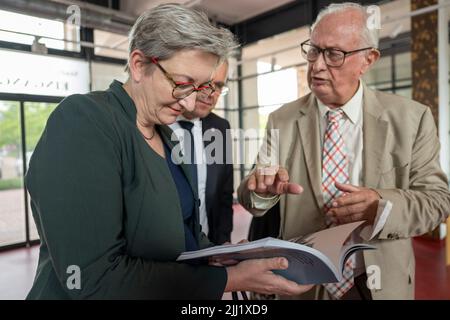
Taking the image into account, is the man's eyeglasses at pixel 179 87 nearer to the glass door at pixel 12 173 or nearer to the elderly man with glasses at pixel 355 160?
the elderly man with glasses at pixel 355 160

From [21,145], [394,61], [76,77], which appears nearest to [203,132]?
[76,77]

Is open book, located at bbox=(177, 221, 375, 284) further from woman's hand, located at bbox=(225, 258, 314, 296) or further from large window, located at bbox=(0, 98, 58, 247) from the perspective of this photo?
large window, located at bbox=(0, 98, 58, 247)

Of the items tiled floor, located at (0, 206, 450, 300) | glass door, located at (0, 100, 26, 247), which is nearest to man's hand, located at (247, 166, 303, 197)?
tiled floor, located at (0, 206, 450, 300)

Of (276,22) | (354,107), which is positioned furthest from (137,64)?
(276,22)

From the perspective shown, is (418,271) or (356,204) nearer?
(356,204)

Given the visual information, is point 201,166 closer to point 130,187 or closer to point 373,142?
point 373,142

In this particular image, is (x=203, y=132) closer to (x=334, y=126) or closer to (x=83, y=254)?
(x=334, y=126)

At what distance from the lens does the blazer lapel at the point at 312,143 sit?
49.9 inches

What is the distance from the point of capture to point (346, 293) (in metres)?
1.28

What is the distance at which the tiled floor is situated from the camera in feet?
10.2

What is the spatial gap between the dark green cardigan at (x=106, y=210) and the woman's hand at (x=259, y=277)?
0.11 feet

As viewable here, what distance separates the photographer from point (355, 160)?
1290mm

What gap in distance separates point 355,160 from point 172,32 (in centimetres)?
90

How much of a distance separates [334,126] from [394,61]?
21.1ft
